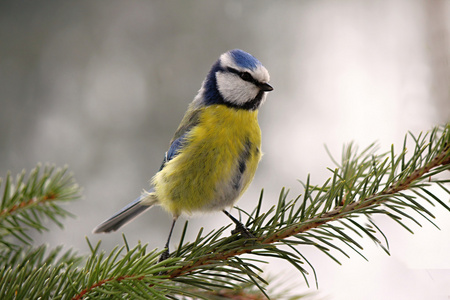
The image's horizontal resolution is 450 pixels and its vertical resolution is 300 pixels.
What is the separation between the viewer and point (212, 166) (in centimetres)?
73

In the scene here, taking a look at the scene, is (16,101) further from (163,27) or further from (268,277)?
(268,277)

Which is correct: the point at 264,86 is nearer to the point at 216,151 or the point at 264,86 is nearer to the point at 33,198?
the point at 216,151

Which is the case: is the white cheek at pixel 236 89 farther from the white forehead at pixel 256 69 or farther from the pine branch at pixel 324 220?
the pine branch at pixel 324 220

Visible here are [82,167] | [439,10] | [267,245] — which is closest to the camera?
[267,245]

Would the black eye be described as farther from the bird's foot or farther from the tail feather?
the bird's foot

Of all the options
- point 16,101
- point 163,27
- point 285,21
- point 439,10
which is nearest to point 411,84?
point 439,10

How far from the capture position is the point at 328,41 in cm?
176

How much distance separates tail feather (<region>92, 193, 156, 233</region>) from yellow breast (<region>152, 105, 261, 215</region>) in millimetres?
69

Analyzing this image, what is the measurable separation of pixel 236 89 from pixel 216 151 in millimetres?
175

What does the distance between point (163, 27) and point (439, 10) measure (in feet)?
4.39

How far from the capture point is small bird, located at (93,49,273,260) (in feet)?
2.42

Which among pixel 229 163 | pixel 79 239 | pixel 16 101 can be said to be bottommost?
pixel 229 163

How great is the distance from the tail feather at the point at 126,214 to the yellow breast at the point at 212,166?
69mm

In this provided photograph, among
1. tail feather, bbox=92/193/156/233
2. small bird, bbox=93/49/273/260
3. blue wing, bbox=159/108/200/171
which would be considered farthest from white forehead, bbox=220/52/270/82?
tail feather, bbox=92/193/156/233
